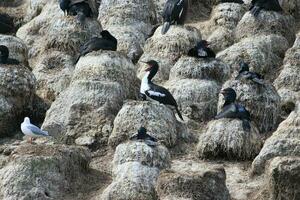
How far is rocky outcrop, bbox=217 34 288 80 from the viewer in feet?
100

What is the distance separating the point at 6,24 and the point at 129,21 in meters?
5.20

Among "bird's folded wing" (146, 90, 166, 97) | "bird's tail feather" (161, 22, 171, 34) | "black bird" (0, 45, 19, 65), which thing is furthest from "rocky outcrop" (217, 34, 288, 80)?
"black bird" (0, 45, 19, 65)

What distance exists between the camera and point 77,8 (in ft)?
108

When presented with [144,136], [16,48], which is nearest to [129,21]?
[16,48]

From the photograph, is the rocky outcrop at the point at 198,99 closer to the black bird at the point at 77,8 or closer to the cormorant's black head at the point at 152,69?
the cormorant's black head at the point at 152,69

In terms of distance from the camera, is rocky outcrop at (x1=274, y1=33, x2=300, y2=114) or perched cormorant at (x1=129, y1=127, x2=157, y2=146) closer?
perched cormorant at (x1=129, y1=127, x2=157, y2=146)

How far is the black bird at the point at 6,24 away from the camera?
3715 cm

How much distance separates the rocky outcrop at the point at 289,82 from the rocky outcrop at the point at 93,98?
3.75m

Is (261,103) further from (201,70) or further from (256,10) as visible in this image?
(256,10)

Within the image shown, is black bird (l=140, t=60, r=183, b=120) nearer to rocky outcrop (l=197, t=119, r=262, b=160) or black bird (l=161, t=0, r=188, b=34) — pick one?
rocky outcrop (l=197, t=119, r=262, b=160)

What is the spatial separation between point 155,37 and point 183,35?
3.08 ft

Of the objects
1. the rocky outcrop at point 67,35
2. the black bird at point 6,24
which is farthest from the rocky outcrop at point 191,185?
the black bird at point 6,24

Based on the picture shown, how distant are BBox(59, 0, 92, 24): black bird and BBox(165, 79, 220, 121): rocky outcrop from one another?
5.61 m

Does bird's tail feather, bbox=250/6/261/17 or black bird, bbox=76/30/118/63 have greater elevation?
bird's tail feather, bbox=250/6/261/17
